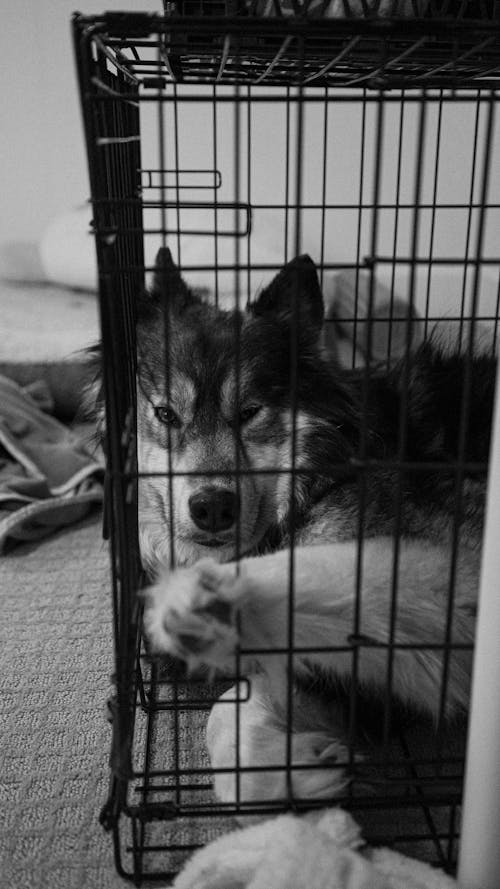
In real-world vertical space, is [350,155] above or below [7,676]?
above

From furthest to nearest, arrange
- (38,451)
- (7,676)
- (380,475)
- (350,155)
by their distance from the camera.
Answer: (350,155) < (38,451) < (7,676) < (380,475)

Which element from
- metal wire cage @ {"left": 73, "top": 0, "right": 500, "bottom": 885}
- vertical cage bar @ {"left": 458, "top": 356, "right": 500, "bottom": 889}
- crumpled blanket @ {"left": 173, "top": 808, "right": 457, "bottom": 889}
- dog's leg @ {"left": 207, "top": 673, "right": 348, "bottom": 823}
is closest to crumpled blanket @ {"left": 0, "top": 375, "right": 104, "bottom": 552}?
metal wire cage @ {"left": 73, "top": 0, "right": 500, "bottom": 885}

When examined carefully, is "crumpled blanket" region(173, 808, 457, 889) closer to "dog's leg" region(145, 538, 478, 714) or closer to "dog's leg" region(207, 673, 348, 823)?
"dog's leg" region(207, 673, 348, 823)

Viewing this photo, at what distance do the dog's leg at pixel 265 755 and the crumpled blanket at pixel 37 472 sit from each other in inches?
44.8

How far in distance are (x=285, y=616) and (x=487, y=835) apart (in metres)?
0.35

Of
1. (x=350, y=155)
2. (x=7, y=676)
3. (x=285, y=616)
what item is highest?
(x=350, y=155)

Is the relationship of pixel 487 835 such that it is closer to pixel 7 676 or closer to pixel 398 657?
pixel 398 657

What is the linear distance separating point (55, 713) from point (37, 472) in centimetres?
108

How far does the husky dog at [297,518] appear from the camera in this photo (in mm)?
981

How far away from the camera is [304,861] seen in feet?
3.16

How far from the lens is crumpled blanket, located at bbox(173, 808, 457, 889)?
3.11 ft

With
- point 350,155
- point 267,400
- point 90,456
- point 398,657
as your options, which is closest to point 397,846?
point 398,657

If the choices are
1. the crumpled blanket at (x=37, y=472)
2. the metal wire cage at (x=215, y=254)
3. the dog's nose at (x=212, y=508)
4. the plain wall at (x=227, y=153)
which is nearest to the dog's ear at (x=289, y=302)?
the metal wire cage at (x=215, y=254)

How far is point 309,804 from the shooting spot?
1083 millimetres
